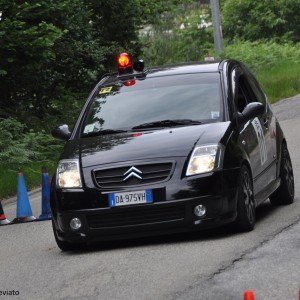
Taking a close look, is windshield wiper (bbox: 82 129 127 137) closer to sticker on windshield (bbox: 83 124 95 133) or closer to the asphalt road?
sticker on windshield (bbox: 83 124 95 133)

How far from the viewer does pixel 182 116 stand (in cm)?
1145

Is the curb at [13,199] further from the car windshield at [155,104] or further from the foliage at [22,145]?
the car windshield at [155,104]

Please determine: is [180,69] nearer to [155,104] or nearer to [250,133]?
[155,104]

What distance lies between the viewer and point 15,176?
61.7 feet

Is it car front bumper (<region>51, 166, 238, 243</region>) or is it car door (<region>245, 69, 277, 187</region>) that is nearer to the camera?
car front bumper (<region>51, 166, 238, 243</region>)

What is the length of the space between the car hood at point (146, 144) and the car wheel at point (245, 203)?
0.45 m

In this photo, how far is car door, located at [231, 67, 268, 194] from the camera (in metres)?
11.3

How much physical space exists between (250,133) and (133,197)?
177 centimetres

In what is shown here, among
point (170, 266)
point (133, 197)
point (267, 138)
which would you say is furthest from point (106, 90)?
point (170, 266)

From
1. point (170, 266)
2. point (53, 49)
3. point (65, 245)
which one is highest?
point (170, 266)

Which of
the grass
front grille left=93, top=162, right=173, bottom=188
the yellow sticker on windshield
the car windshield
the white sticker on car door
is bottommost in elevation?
the grass

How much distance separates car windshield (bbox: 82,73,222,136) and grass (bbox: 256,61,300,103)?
17.9 meters

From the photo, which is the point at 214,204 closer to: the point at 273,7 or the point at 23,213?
the point at 23,213

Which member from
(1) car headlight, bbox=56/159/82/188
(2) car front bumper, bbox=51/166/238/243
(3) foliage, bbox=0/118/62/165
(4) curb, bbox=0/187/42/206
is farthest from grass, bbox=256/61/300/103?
(2) car front bumper, bbox=51/166/238/243
